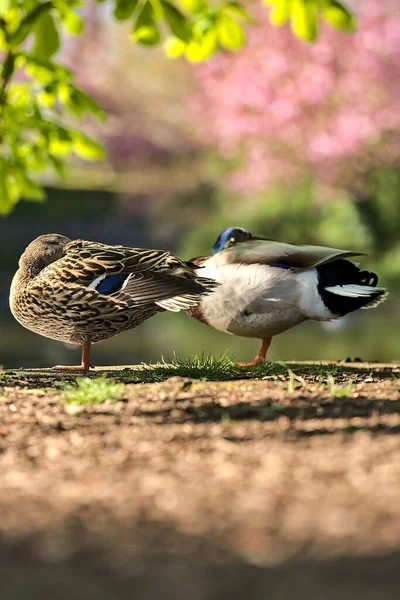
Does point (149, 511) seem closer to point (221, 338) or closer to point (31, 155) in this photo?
point (31, 155)

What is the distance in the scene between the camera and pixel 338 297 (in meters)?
5.20

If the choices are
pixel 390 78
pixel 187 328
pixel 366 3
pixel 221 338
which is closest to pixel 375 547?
pixel 221 338

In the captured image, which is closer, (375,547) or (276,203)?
(375,547)

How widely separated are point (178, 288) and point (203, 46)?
5.91 ft

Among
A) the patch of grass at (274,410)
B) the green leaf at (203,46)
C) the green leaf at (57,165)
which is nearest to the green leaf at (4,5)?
the green leaf at (203,46)

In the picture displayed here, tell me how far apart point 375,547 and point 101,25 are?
2859 centimetres

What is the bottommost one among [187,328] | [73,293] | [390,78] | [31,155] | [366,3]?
[187,328]

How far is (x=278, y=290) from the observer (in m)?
5.13

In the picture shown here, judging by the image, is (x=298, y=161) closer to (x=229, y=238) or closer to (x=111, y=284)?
(x=229, y=238)

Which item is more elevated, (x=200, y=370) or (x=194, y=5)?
(x=194, y=5)

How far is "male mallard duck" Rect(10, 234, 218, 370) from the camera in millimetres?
4824

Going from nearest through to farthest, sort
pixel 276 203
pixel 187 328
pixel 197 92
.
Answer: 1. pixel 187 328
2. pixel 276 203
3. pixel 197 92

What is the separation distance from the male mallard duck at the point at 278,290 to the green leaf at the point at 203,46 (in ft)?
4.55

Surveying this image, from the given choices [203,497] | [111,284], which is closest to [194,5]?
[111,284]
